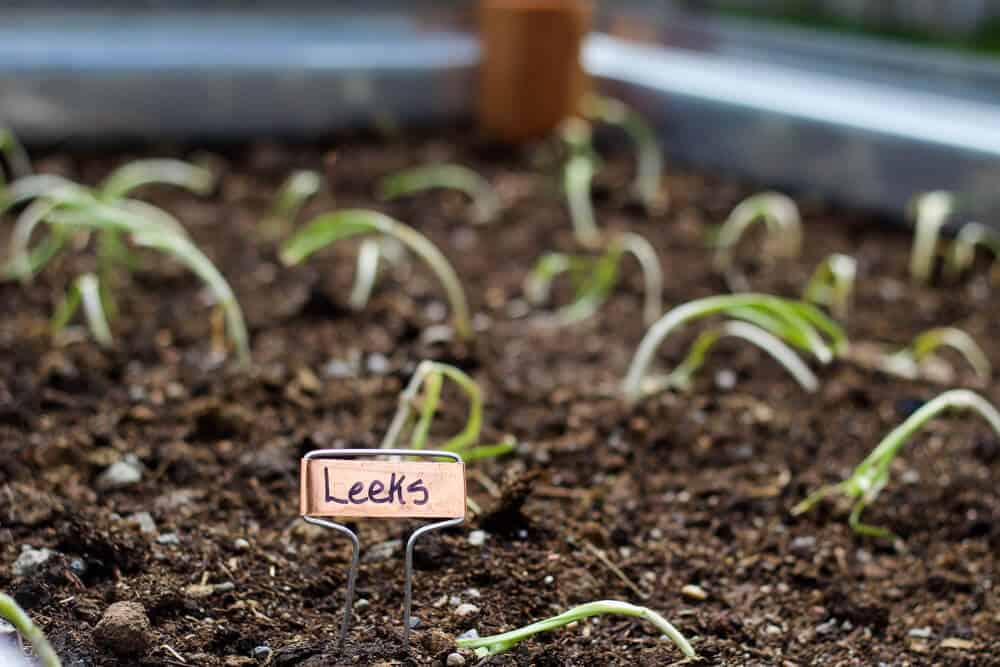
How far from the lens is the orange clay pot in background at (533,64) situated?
2.63 metres

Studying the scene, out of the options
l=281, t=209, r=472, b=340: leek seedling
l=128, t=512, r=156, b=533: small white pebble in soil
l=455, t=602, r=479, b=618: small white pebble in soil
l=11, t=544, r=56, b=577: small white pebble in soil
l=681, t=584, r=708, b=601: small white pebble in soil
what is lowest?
l=681, t=584, r=708, b=601: small white pebble in soil

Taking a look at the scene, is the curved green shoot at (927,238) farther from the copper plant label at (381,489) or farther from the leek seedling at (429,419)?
the copper plant label at (381,489)

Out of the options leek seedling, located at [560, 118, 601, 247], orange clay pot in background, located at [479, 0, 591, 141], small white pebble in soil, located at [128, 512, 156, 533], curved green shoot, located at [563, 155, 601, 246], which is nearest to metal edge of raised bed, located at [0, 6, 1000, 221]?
orange clay pot in background, located at [479, 0, 591, 141]

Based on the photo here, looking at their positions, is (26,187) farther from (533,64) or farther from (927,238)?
(927,238)

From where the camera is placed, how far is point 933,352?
1.67 m

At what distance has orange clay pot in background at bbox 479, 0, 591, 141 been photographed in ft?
8.64

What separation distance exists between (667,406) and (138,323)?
73cm

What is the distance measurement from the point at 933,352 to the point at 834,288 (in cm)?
21

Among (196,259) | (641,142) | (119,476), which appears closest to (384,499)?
(119,476)

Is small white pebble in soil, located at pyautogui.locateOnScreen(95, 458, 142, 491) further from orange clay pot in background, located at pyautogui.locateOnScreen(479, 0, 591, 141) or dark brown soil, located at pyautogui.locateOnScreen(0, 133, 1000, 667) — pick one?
orange clay pot in background, located at pyautogui.locateOnScreen(479, 0, 591, 141)

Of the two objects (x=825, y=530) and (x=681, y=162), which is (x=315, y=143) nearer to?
(x=681, y=162)

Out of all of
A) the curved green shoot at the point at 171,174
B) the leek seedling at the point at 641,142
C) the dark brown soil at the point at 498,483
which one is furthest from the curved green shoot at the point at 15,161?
the leek seedling at the point at 641,142

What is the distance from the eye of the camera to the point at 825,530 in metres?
1.21

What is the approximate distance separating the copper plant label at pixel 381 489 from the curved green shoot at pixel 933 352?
84 cm
